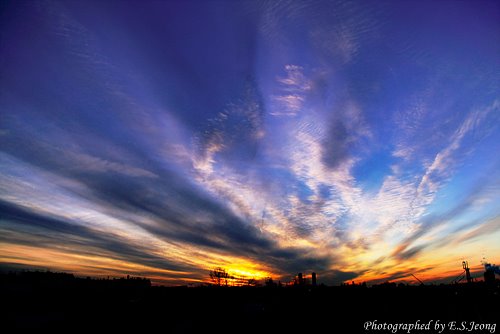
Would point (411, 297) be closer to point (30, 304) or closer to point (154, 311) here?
point (154, 311)

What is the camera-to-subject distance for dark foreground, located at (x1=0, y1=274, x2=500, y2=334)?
21.6 metres

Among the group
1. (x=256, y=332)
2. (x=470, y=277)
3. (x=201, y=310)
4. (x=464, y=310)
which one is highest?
(x=470, y=277)

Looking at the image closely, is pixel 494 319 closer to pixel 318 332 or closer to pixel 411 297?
pixel 411 297

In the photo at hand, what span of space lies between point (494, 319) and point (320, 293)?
2084cm

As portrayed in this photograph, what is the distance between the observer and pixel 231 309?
92.3ft

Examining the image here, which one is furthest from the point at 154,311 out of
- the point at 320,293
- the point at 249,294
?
the point at 320,293

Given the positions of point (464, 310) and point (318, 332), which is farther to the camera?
point (464, 310)

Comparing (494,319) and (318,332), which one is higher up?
(494,319)

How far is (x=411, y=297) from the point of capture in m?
34.8

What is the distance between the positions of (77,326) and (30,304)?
4.71 meters

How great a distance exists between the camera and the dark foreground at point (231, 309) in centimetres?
2164

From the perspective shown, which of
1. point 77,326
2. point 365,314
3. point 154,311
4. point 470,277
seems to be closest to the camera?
point 77,326

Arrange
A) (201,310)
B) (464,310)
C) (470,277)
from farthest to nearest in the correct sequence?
(470,277), (464,310), (201,310)

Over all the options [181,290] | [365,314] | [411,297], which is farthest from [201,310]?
[411,297]
